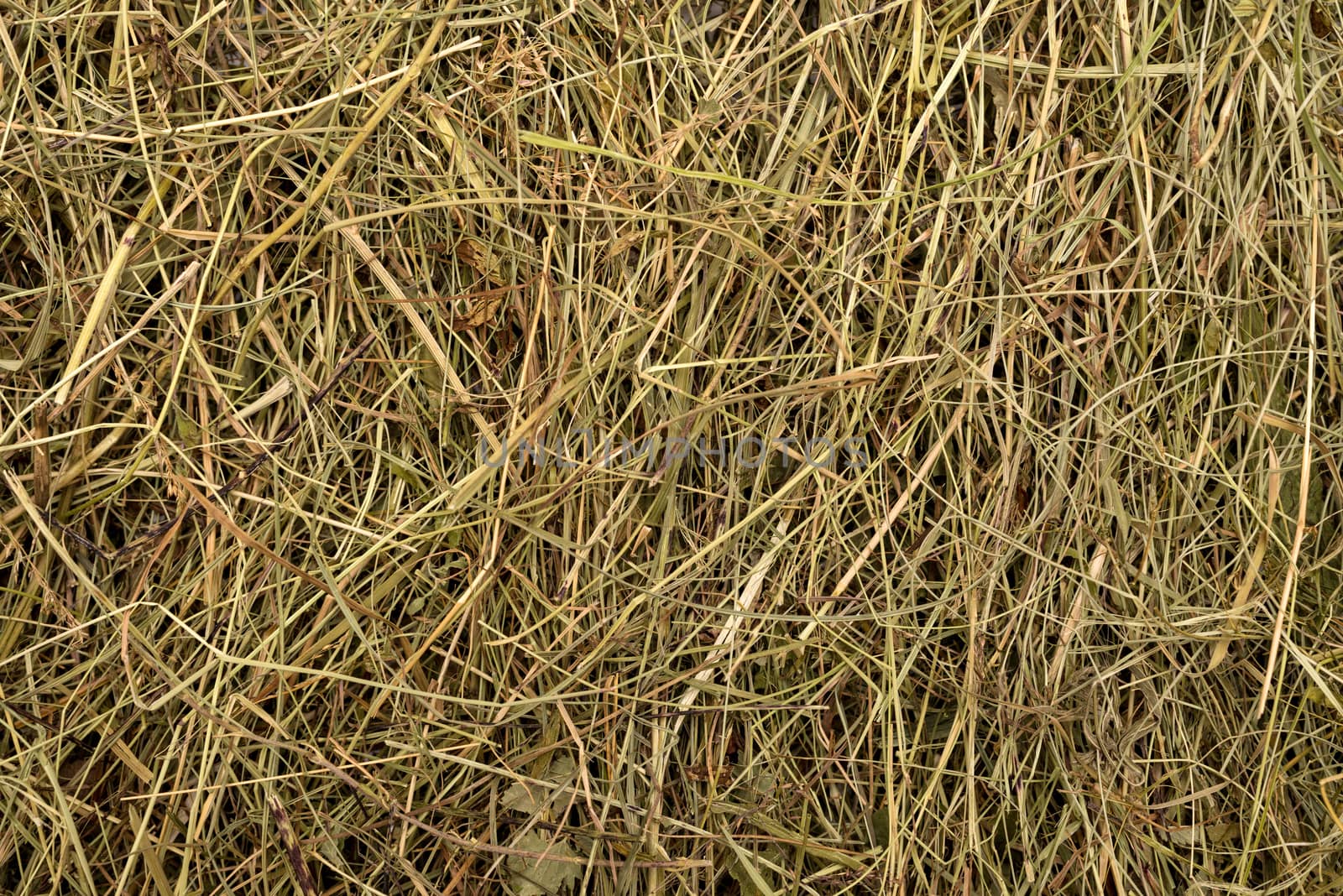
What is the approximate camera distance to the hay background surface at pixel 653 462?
3.19 ft

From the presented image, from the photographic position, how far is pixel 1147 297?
3.43 ft

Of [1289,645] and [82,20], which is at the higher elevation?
[82,20]

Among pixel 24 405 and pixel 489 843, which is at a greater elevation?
pixel 24 405

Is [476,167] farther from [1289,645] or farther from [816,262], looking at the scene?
[1289,645]

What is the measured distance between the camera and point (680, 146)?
1.02m

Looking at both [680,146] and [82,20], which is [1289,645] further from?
[82,20]

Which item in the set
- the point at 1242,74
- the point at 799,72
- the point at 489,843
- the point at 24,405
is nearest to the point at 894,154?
the point at 799,72

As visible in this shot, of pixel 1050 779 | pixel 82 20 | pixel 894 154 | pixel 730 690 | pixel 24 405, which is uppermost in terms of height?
pixel 82 20

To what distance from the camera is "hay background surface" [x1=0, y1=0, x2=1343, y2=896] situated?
0.97 meters

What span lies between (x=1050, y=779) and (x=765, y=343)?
552mm

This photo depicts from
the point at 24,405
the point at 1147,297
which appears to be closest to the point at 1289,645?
the point at 1147,297

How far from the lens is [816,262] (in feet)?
3.39

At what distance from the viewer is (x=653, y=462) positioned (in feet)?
3.28

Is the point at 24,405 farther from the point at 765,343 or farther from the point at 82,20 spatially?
the point at 765,343
